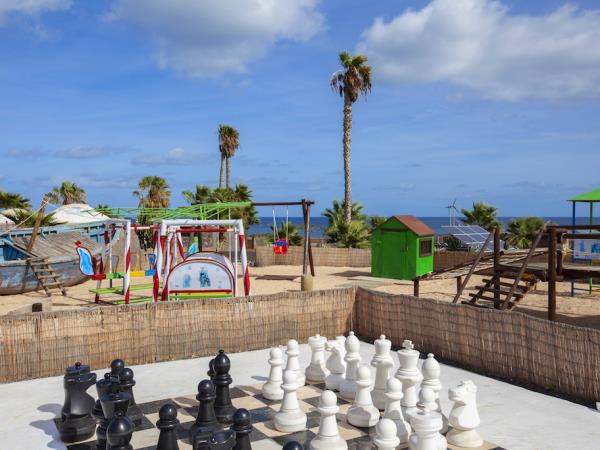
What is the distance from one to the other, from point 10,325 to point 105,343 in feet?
4.11

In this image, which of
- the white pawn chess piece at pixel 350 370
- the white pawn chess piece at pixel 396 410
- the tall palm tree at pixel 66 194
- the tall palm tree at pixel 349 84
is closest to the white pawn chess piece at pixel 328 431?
the white pawn chess piece at pixel 396 410

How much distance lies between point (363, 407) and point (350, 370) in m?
0.97

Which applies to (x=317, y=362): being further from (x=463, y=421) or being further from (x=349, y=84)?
(x=349, y=84)

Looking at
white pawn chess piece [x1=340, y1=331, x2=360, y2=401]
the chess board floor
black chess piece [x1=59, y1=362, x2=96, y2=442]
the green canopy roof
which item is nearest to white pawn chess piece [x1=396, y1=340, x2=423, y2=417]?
the chess board floor

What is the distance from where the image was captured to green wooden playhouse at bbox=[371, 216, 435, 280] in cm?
1942

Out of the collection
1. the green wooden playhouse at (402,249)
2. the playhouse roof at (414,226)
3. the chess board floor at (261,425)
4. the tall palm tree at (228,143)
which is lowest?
the chess board floor at (261,425)

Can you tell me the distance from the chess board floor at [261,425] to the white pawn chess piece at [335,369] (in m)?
0.19

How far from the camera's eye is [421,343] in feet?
29.4

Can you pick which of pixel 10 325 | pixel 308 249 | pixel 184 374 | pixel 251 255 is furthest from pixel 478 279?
pixel 10 325

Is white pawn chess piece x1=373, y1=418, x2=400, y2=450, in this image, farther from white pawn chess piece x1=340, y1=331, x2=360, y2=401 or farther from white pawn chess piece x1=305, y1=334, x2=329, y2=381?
white pawn chess piece x1=305, y1=334, x2=329, y2=381

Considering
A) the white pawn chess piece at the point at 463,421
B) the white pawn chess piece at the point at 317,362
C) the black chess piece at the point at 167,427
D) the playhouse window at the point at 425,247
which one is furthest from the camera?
the playhouse window at the point at 425,247

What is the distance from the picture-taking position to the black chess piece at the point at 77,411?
5.50 meters

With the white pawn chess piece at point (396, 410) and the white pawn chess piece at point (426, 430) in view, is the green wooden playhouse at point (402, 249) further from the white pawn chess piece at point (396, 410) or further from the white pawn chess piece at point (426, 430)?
the white pawn chess piece at point (426, 430)

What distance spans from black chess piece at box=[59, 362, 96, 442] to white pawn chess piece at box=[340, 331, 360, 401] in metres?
2.61
